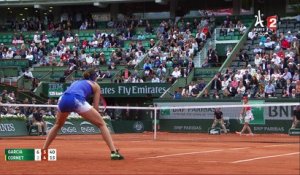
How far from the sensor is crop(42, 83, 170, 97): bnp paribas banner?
36219 millimetres

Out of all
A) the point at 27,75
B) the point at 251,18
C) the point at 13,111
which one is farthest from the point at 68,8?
the point at 13,111

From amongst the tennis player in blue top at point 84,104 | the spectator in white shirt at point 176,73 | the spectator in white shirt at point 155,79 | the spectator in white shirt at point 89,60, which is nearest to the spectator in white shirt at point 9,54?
the spectator in white shirt at point 89,60

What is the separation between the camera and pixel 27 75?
133ft

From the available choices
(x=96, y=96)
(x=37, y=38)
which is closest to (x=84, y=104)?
(x=96, y=96)

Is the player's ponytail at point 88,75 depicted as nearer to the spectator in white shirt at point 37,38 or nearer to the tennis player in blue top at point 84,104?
the tennis player in blue top at point 84,104

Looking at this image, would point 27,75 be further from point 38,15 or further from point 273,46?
point 273,46

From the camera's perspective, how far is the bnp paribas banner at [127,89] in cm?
3622

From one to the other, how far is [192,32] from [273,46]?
7082 millimetres

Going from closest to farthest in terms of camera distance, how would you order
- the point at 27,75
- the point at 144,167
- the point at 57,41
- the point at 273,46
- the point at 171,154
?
the point at 144,167, the point at 171,154, the point at 273,46, the point at 27,75, the point at 57,41
